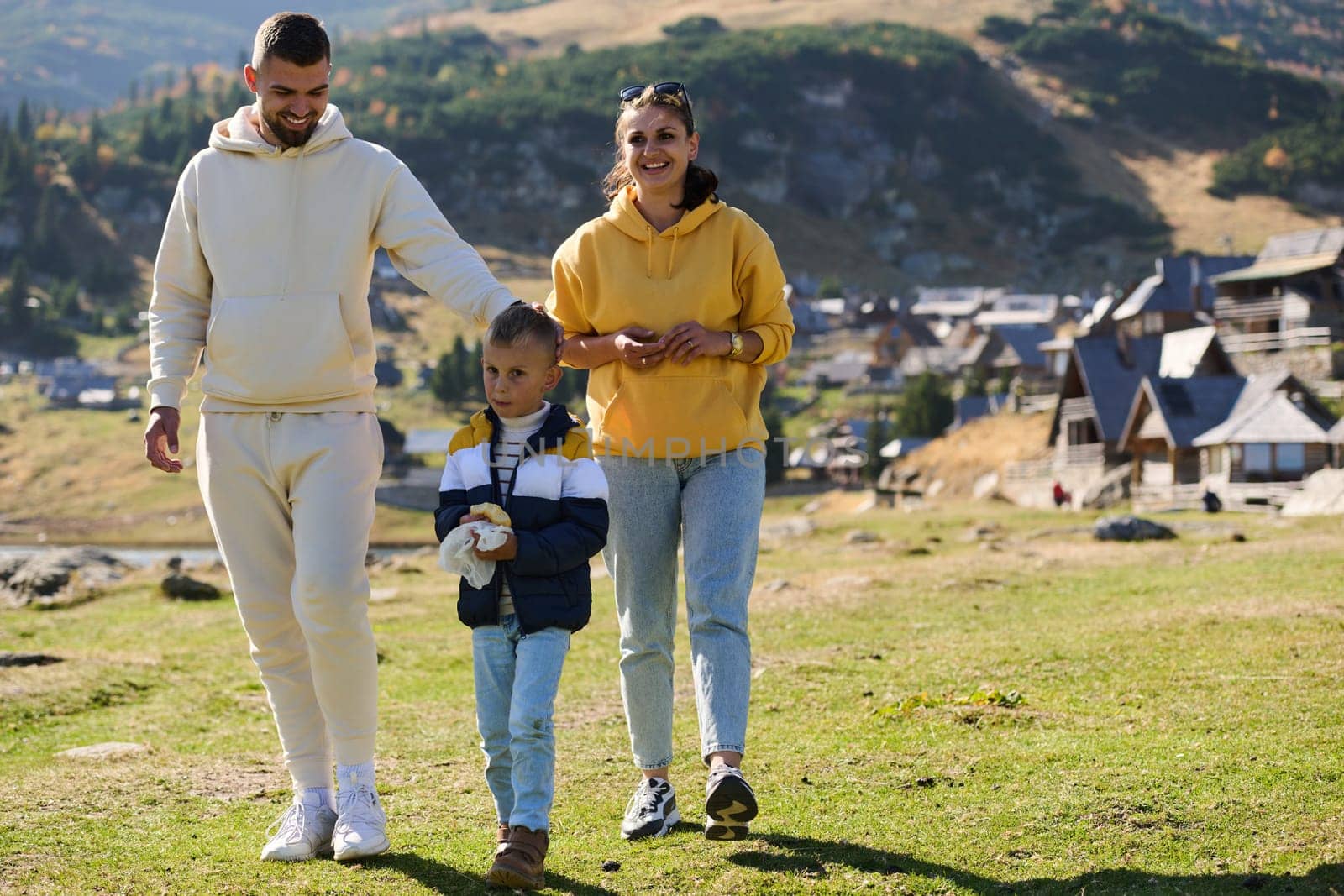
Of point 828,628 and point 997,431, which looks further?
point 997,431

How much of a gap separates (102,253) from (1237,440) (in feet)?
475

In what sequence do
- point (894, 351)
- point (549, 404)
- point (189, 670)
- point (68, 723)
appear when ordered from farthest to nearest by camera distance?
point (894, 351)
point (189, 670)
point (68, 723)
point (549, 404)

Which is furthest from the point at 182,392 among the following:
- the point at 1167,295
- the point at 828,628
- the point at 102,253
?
the point at 102,253

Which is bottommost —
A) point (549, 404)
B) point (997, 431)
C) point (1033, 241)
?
point (997, 431)

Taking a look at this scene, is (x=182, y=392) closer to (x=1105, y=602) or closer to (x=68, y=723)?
(x=68, y=723)

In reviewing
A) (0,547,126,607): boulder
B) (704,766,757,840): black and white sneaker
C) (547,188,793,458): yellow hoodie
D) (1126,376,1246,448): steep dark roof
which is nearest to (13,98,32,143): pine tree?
(1126,376,1246,448): steep dark roof

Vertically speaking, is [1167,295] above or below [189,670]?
above

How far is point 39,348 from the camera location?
412 ft

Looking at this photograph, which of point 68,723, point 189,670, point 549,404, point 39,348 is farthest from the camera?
point 39,348

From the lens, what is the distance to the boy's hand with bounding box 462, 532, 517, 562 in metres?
5.00

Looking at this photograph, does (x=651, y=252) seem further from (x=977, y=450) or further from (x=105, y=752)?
(x=977, y=450)

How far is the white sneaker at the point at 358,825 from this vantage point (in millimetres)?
5395

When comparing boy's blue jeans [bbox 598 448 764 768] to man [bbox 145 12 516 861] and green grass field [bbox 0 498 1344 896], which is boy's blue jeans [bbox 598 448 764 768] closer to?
green grass field [bbox 0 498 1344 896]

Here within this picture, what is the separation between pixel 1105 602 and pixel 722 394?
351 inches
